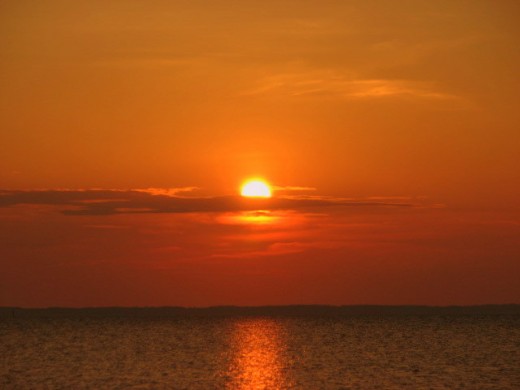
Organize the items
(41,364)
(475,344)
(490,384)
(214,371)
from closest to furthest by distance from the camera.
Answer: (490,384) → (214,371) → (41,364) → (475,344)

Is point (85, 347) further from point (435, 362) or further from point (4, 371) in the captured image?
point (435, 362)

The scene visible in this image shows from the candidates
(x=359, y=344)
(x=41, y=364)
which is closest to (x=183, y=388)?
(x=41, y=364)

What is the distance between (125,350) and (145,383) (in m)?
54.9

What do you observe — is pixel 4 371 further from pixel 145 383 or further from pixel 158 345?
pixel 158 345

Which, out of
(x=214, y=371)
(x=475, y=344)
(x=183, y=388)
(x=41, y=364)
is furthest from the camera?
(x=475, y=344)

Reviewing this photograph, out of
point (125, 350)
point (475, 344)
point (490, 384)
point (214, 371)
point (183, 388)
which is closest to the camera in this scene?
point (183, 388)

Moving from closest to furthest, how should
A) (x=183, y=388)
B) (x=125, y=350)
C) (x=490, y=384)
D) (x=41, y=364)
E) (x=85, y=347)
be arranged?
1. (x=183, y=388)
2. (x=490, y=384)
3. (x=41, y=364)
4. (x=125, y=350)
5. (x=85, y=347)

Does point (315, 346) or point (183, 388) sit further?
point (315, 346)

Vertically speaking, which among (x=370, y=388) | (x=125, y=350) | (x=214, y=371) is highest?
(x=125, y=350)

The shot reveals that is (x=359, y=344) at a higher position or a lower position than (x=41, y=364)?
higher

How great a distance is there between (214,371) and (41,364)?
2525 centimetres

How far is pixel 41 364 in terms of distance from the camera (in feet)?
366

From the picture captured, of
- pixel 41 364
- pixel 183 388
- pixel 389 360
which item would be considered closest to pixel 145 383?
pixel 183 388

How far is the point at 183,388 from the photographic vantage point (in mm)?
80688
